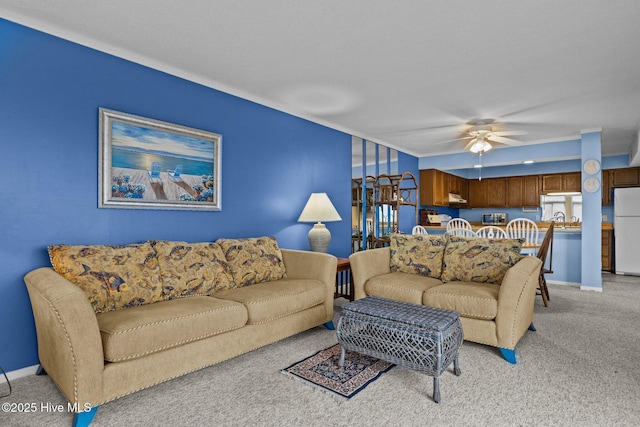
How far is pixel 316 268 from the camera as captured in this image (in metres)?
3.25

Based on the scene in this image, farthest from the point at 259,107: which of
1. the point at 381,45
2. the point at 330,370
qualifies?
the point at 330,370

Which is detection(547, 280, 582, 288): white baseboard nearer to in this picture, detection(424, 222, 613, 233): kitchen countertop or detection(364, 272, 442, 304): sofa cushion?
detection(424, 222, 613, 233): kitchen countertop

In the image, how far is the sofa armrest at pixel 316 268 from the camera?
3.20 m

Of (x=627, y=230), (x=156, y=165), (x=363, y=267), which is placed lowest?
(x=363, y=267)

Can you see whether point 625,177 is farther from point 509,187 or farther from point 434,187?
point 434,187

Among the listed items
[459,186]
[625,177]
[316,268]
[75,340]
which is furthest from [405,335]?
[625,177]

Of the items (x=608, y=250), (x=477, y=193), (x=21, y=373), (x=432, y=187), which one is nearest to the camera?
(x=21, y=373)

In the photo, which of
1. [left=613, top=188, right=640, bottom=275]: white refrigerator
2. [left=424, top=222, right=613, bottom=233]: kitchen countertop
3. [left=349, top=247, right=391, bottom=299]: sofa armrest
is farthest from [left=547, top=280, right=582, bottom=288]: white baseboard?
[left=349, top=247, right=391, bottom=299]: sofa armrest

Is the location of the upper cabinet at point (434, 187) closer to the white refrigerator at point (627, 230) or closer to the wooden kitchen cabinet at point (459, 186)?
the wooden kitchen cabinet at point (459, 186)

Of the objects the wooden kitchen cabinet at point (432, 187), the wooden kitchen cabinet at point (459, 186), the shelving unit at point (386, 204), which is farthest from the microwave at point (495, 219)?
the shelving unit at point (386, 204)

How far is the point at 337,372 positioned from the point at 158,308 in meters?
1.24

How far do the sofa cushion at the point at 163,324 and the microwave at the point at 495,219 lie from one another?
289 inches

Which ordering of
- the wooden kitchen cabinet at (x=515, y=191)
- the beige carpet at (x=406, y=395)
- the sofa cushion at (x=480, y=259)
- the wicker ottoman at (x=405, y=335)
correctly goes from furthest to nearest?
the wooden kitchen cabinet at (x=515, y=191)
the sofa cushion at (x=480, y=259)
the wicker ottoman at (x=405, y=335)
the beige carpet at (x=406, y=395)

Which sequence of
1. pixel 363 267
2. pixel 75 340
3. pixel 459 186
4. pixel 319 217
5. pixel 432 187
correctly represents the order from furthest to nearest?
pixel 459 186 < pixel 432 187 < pixel 319 217 < pixel 363 267 < pixel 75 340
